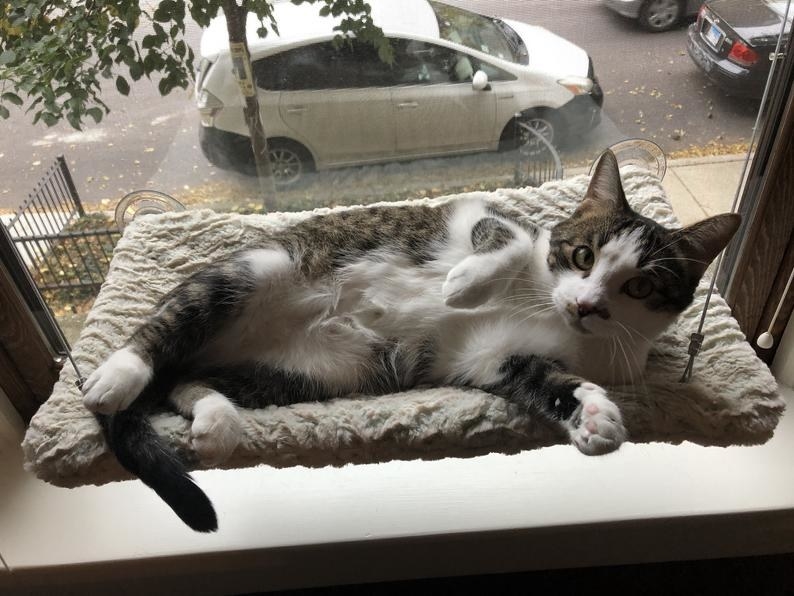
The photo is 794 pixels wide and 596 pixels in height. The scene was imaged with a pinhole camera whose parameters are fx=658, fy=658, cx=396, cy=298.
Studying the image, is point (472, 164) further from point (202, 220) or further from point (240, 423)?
point (240, 423)

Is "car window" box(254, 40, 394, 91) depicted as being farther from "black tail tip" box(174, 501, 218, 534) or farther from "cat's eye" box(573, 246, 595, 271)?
"black tail tip" box(174, 501, 218, 534)

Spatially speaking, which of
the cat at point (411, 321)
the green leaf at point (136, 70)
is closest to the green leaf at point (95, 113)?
the green leaf at point (136, 70)

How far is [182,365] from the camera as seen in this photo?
1.21 metres

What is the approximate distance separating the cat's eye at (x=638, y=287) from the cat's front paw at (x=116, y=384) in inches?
31.8

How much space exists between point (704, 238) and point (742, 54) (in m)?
0.50

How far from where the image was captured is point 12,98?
4.27 feet

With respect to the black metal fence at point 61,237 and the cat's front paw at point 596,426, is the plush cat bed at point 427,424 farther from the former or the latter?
the black metal fence at point 61,237

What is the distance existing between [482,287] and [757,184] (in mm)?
678

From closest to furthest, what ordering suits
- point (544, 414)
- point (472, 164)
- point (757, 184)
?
point (544, 414)
point (757, 184)
point (472, 164)

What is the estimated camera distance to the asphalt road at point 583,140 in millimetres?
1406

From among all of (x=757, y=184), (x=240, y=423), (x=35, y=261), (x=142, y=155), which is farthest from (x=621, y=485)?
(x=35, y=261)

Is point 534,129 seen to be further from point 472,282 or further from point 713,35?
point 472,282

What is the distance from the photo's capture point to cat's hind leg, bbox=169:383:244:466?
3.36 feet

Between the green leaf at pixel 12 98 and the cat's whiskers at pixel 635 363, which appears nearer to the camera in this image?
the cat's whiskers at pixel 635 363
